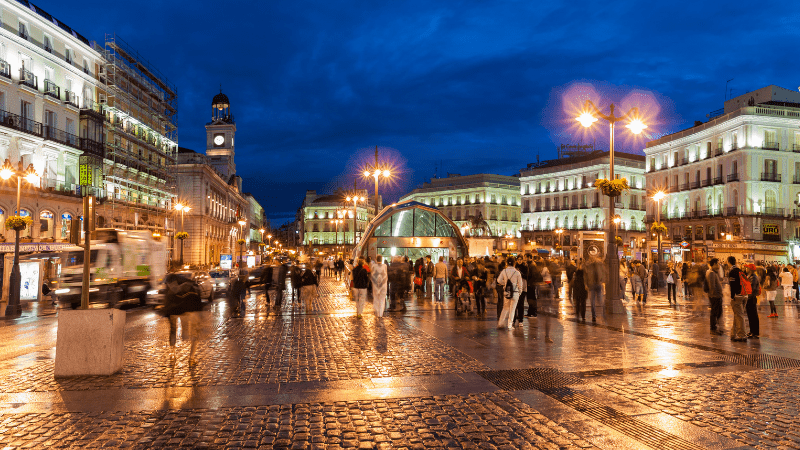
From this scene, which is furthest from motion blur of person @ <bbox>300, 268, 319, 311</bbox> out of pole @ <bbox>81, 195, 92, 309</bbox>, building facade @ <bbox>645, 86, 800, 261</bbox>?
building facade @ <bbox>645, 86, 800, 261</bbox>

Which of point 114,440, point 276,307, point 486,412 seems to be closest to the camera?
point 114,440

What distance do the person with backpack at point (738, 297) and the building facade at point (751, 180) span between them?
38507 millimetres

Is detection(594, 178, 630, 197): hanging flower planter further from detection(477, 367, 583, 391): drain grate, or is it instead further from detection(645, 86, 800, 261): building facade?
detection(645, 86, 800, 261): building facade

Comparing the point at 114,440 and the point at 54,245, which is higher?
the point at 54,245

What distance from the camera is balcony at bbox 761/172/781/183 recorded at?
52.8 m

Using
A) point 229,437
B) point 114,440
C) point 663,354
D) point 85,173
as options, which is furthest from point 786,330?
point 85,173

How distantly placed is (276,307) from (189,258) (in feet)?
173

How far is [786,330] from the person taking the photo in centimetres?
1394

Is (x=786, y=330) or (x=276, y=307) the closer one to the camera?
(x=786, y=330)

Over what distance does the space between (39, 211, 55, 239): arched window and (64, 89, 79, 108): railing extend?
8.24 m

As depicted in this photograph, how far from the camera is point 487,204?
3930 inches

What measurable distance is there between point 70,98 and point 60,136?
10.6 ft

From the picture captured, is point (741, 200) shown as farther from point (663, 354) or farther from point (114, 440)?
point (114, 440)

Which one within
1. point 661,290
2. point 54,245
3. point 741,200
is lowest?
point 661,290
